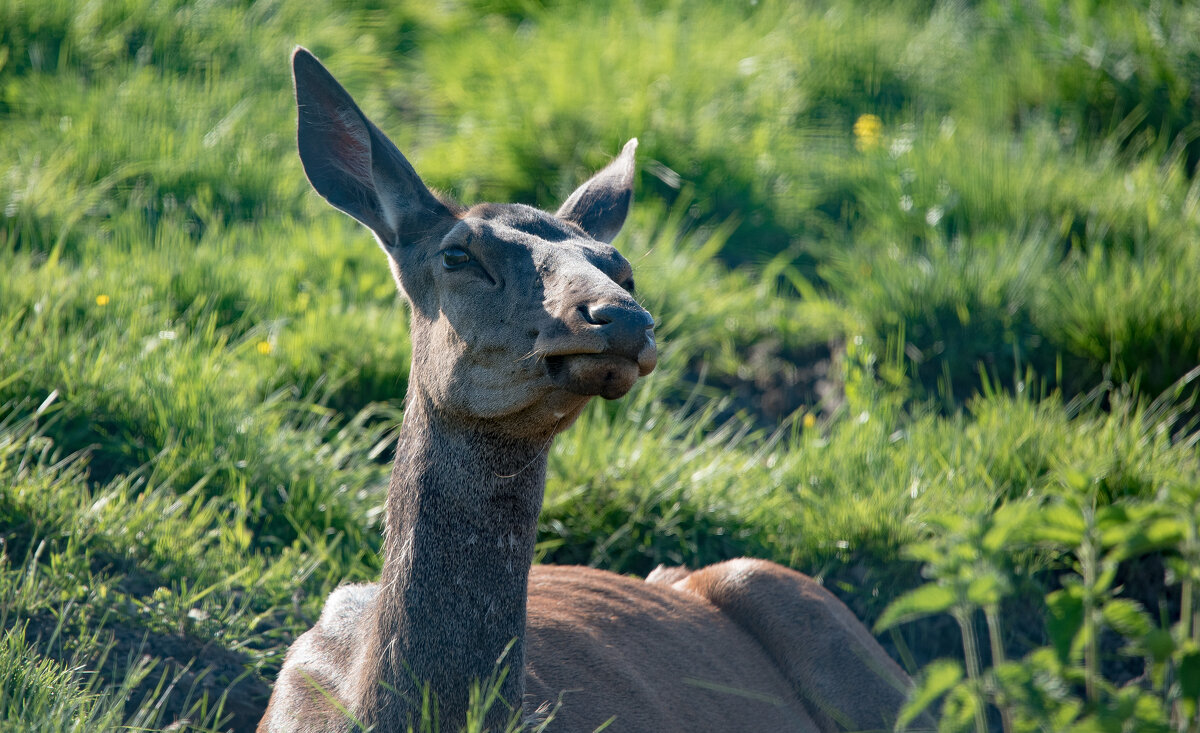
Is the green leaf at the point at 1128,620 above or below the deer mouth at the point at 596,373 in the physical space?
below

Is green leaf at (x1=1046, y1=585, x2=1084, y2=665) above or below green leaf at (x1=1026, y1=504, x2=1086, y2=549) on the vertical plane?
below

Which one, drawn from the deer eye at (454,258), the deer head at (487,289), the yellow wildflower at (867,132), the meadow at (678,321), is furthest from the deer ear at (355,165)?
the yellow wildflower at (867,132)

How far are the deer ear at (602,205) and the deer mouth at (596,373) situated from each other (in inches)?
48.4

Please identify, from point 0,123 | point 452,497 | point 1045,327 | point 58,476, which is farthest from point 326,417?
point 1045,327

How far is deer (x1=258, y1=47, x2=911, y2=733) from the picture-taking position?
3018mm

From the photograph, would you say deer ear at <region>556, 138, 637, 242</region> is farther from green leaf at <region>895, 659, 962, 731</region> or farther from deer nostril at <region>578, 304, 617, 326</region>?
green leaf at <region>895, 659, 962, 731</region>

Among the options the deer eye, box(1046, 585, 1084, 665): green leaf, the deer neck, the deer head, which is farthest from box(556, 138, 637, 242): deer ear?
box(1046, 585, 1084, 665): green leaf

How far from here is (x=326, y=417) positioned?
5246mm

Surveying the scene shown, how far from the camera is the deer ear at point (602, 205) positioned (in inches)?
161

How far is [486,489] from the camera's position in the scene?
10.3ft

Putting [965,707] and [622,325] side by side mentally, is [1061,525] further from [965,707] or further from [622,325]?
[622,325]

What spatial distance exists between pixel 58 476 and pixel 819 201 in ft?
16.1

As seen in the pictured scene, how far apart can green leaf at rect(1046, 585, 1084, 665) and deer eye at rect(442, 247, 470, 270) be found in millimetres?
1768

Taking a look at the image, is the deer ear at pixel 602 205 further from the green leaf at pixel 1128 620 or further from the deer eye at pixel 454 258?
the green leaf at pixel 1128 620
